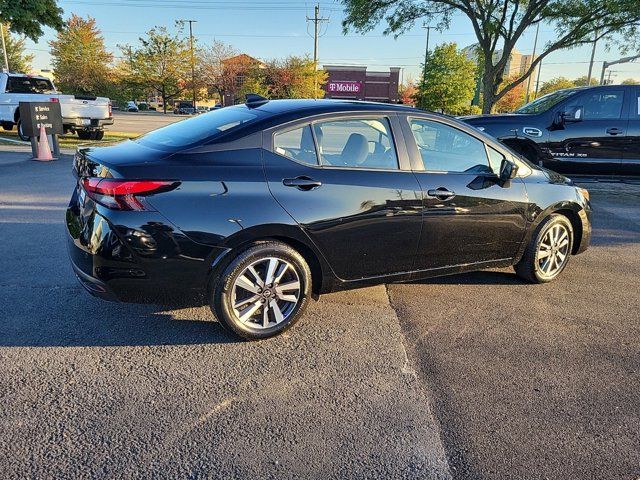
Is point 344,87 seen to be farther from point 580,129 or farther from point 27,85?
point 580,129

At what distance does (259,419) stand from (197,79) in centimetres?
6317

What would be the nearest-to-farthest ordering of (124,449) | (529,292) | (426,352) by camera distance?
(124,449), (426,352), (529,292)

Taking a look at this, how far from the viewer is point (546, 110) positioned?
28.6 ft

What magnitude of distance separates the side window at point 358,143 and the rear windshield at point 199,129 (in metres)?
0.58

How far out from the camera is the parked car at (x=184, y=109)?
192ft

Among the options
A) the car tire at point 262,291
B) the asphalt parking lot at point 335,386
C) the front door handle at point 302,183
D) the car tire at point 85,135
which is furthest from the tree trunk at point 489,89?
the car tire at point 262,291

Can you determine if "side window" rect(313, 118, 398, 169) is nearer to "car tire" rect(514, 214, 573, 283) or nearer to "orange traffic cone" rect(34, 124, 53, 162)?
"car tire" rect(514, 214, 573, 283)

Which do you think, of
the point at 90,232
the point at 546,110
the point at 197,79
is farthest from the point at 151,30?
the point at 90,232

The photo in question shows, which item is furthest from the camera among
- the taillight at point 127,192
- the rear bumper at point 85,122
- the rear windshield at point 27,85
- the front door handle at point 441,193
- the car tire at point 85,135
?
the car tire at point 85,135

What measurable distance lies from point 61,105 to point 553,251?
47.0ft

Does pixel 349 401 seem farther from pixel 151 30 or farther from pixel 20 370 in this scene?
pixel 151 30

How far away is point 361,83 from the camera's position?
7312 cm

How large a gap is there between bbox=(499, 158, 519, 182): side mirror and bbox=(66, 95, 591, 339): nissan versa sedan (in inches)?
0.5

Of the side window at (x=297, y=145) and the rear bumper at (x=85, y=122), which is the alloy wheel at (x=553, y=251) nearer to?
the side window at (x=297, y=145)
